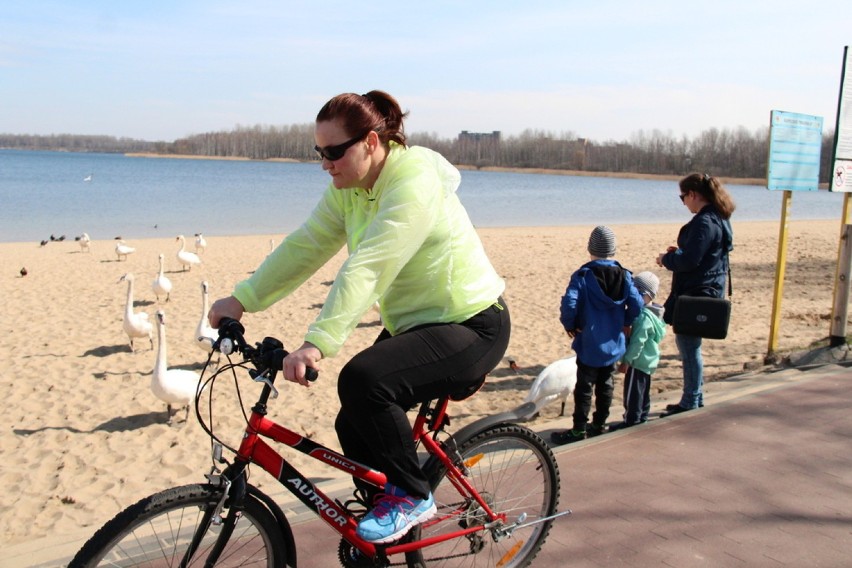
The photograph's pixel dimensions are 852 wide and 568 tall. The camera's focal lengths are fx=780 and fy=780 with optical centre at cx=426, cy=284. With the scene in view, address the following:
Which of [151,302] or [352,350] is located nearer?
[352,350]

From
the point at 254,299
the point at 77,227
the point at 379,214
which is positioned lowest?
the point at 77,227

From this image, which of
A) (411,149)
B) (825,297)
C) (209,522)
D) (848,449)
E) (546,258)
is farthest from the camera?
(546,258)

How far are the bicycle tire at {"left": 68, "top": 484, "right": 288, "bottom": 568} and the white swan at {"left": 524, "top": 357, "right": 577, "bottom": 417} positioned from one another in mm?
4097

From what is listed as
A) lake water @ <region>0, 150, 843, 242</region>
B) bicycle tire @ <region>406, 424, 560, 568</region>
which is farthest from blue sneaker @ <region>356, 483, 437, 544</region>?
lake water @ <region>0, 150, 843, 242</region>

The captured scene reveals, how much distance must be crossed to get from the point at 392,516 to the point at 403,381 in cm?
52

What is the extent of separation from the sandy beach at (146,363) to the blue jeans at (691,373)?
782 mm

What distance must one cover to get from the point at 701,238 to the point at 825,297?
872 centimetres

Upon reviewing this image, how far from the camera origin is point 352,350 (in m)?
10.2

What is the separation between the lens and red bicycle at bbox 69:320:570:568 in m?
2.56

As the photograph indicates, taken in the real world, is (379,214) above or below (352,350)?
above

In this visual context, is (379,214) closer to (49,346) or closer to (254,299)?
(254,299)

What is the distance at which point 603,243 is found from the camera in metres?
5.77

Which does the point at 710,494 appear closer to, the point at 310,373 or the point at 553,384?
the point at 553,384

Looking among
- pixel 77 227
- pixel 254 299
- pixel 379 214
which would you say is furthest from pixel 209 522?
pixel 77 227
